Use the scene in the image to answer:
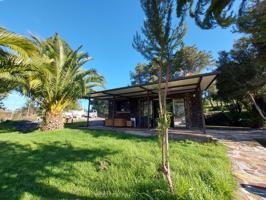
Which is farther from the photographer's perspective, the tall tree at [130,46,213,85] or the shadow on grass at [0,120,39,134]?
the shadow on grass at [0,120,39,134]

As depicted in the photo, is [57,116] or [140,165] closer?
[140,165]

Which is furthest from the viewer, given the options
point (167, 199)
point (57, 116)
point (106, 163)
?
point (57, 116)

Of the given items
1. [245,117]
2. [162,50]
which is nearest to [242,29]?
[162,50]

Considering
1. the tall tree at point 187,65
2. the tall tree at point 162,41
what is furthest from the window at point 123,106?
the tall tree at point 162,41

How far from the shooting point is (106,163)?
4.60 meters

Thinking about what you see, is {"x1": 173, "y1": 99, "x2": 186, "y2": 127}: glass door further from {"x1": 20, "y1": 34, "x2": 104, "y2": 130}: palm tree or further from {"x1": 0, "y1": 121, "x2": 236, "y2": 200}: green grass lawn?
{"x1": 0, "y1": 121, "x2": 236, "y2": 200}: green grass lawn

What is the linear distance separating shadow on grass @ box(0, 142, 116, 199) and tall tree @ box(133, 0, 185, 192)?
201 centimetres

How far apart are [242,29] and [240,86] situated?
8.95 m

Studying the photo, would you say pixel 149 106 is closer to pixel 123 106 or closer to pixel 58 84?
pixel 123 106

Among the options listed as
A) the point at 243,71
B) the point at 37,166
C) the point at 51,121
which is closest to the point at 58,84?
the point at 51,121

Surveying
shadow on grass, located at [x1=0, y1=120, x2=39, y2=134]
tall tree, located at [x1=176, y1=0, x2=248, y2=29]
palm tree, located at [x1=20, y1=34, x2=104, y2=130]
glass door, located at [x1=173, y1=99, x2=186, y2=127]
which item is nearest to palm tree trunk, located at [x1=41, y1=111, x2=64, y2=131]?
palm tree, located at [x1=20, y1=34, x2=104, y2=130]

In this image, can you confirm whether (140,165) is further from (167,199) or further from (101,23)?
(101,23)

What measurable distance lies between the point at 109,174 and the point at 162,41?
10.4 feet

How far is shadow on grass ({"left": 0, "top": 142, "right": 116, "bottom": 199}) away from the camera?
3.53 metres
